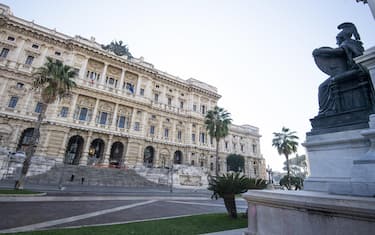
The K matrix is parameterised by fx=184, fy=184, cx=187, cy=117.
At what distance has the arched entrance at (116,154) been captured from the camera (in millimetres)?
31058

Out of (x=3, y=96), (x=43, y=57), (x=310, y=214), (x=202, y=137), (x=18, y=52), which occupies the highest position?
(x=43, y=57)

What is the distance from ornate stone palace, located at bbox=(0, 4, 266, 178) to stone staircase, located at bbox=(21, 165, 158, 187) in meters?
3.59

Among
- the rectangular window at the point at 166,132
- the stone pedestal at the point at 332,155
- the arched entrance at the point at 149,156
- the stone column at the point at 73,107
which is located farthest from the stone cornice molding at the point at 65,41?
the stone pedestal at the point at 332,155

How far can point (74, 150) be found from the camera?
98.7 feet

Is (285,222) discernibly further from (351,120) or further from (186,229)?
(186,229)

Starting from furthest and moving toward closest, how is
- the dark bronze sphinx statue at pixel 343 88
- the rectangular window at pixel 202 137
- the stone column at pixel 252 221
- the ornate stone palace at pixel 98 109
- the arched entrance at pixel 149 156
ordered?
the rectangular window at pixel 202 137, the arched entrance at pixel 149 156, the ornate stone palace at pixel 98 109, the dark bronze sphinx statue at pixel 343 88, the stone column at pixel 252 221

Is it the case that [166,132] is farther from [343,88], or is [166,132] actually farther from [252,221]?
[252,221]

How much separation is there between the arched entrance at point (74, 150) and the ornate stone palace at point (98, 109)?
0.14 meters

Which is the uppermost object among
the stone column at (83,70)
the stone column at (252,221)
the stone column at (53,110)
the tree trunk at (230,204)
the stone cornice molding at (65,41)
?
the stone cornice molding at (65,41)

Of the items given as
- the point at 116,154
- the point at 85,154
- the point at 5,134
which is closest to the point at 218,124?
the point at 116,154

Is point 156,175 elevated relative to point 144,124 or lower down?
lower down

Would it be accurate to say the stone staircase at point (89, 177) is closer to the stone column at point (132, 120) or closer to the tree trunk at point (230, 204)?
the stone column at point (132, 120)

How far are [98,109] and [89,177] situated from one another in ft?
42.1

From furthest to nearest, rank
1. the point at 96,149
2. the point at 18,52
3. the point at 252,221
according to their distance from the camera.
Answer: the point at 96,149 < the point at 18,52 < the point at 252,221
